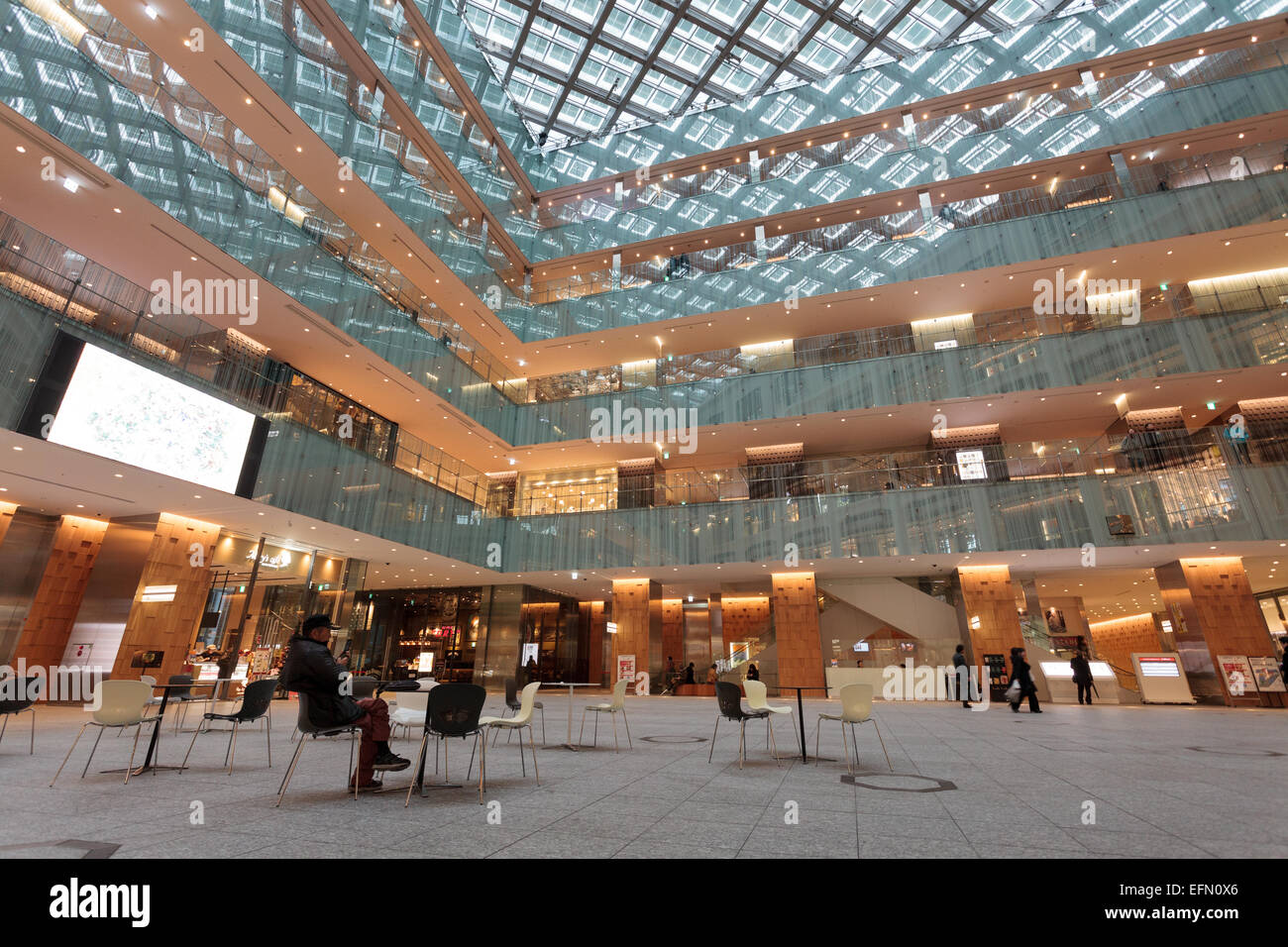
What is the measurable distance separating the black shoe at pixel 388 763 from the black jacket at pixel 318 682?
0.44 meters

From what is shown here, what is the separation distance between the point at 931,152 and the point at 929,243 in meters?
4.63

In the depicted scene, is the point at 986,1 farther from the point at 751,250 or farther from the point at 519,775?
the point at 519,775

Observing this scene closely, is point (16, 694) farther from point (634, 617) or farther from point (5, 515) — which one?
point (634, 617)

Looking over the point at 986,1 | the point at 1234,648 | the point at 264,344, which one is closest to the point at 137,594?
the point at 264,344

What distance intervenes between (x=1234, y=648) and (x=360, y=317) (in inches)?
1051

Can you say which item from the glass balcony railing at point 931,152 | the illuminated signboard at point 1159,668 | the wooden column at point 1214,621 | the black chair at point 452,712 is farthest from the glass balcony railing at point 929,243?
the black chair at point 452,712

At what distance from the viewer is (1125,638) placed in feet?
94.8

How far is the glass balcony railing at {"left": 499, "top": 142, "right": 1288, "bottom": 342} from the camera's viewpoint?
18.5 meters

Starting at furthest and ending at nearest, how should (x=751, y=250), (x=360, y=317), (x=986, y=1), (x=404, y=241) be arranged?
(x=751, y=250) → (x=986, y=1) → (x=404, y=241) → (x=360, y=317)

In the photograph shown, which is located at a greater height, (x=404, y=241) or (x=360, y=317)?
(x=404, y=241)

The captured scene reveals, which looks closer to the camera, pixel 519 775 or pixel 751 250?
pixel 519 775

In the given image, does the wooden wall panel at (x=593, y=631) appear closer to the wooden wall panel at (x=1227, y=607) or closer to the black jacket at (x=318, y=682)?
the wooden wall panel at (x=1227, y=607)

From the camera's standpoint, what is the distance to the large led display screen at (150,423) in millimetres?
10250

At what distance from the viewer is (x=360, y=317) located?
1638 centimetres
